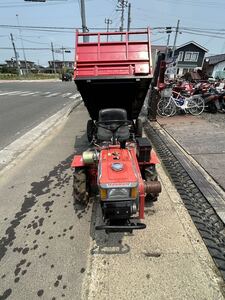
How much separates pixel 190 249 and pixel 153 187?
0.80 m

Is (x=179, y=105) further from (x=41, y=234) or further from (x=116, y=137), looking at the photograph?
(x=41, y=234)

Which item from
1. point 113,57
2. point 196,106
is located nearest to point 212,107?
point 196,106

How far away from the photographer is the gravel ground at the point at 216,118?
794 cm

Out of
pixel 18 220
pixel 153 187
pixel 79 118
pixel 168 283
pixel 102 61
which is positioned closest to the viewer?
pixel 168 283

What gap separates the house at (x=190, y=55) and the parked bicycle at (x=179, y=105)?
1214 inches

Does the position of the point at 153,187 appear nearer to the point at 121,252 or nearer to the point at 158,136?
the point at 121,252

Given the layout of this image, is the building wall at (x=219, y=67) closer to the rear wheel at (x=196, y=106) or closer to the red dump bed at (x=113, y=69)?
the rear wheel at (x=196, y=106)

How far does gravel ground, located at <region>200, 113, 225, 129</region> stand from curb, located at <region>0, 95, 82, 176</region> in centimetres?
599

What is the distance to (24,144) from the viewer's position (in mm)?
5820

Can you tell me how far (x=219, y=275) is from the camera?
2096mm

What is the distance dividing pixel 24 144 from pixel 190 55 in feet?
129

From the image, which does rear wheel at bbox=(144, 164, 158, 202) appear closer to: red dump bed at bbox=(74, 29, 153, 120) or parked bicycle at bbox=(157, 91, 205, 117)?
red dump bed at bbox=(74, 29, 153, 120)

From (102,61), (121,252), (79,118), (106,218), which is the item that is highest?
(102,61)

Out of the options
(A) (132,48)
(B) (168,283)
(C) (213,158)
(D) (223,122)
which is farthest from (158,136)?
(B) (168,283)
